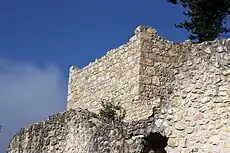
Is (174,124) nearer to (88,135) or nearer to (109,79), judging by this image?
(88,135)

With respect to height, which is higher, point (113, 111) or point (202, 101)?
point (113, 111)

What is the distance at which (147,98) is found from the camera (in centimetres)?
1320

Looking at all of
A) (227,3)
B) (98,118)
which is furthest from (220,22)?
(98,118)

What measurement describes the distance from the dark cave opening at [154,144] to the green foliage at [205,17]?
10206 millimetres

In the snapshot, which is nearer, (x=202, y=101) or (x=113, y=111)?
(x=202, y=101)

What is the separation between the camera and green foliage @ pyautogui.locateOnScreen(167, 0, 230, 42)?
16734mm

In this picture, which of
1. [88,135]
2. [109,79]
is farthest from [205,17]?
[88,135]

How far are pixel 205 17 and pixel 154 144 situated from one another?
35.5ft

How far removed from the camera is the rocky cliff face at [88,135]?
6773 mm

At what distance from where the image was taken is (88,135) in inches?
289

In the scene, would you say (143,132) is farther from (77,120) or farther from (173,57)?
(173,57)

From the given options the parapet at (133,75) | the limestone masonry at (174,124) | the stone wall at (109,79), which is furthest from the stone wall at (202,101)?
the stone wall at (109,79)

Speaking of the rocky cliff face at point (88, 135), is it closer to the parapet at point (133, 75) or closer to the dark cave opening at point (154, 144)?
the dark cave opening at point (154, 144)

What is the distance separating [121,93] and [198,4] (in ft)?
15.3
